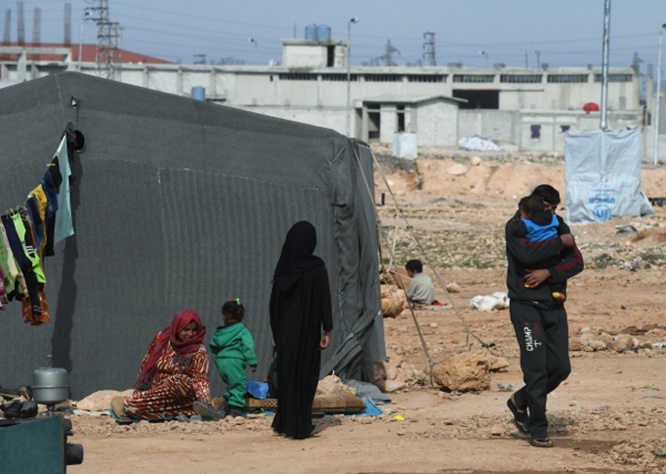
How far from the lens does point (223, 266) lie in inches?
352

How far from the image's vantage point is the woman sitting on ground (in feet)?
26.1

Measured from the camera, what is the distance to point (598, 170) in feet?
81.4

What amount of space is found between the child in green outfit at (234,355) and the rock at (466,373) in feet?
5.77

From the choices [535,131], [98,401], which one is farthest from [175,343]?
[535,131]

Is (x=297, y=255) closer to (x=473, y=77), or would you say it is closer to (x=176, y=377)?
(x=176, y=377)

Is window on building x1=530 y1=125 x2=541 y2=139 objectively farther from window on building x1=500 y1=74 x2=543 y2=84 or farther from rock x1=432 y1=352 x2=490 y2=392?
rock x1=432 y1=352 x2=490 y2=392

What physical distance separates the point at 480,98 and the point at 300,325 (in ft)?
211

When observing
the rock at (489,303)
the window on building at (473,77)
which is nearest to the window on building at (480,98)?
the window on building at (473,77)

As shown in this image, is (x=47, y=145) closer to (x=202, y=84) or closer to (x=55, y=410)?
(x=55, y=410)

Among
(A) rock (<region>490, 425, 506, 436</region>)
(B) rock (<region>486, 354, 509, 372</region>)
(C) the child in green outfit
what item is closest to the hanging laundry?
(C) the child in green outfit

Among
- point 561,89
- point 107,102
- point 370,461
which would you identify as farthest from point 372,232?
point 561,89

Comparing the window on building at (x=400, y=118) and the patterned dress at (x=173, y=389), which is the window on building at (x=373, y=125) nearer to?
the window on building at (x=400, y=118)

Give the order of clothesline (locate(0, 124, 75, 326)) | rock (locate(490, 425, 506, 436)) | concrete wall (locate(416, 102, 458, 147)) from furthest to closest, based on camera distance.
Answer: concrete wall (locate(416, 102, 458, 147)), clothesline (locate(0, 124, 75, 326)), rock (locate(490, 425, 506, 436))

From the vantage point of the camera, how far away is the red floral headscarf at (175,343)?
26.0 feet
